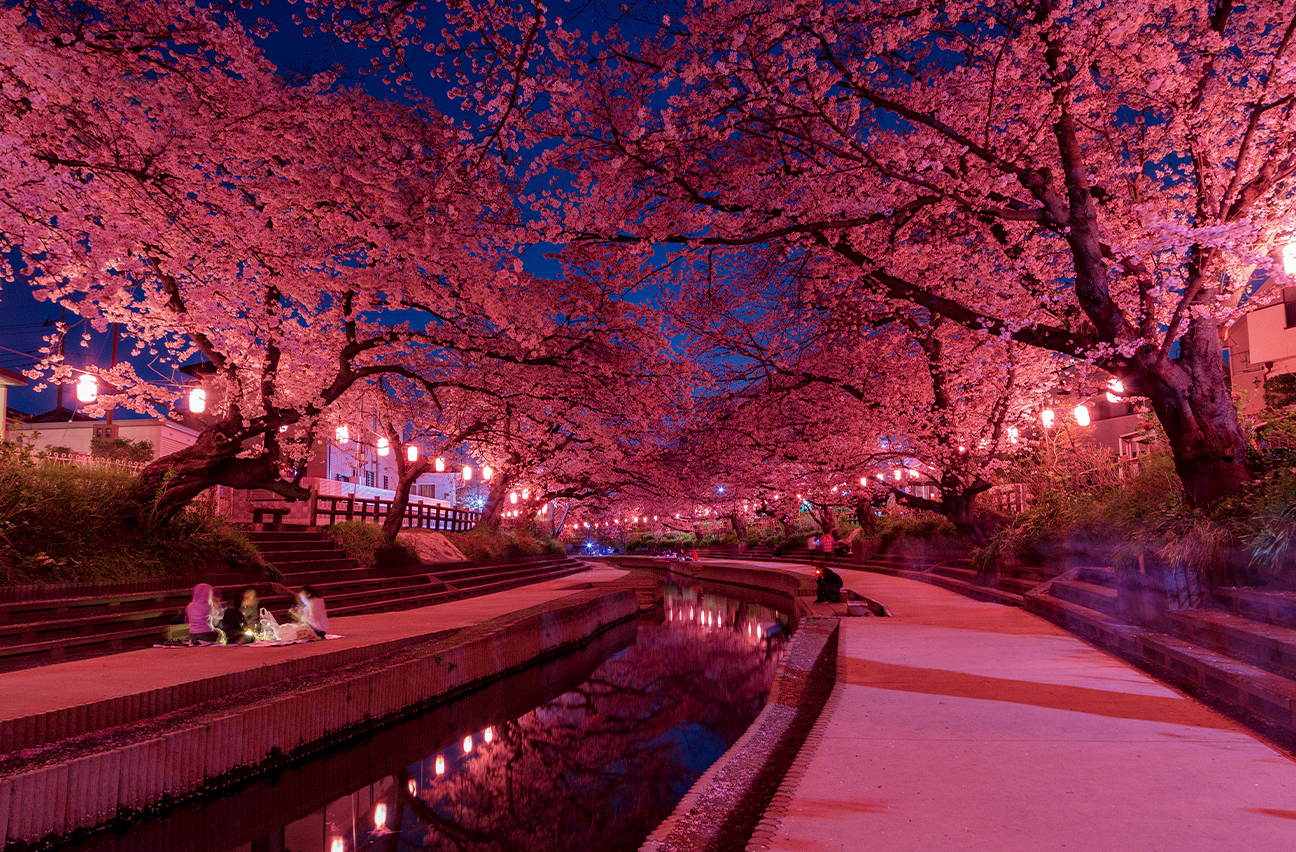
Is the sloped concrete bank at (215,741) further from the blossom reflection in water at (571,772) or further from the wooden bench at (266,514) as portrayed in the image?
the wooden bench at (266,514)

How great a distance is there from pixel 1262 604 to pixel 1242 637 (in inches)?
27.7

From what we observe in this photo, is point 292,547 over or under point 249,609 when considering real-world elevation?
over

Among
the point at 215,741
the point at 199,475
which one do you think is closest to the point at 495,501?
the point at 199,475

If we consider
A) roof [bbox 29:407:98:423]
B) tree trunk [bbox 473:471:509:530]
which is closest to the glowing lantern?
tree trunk [bbox 473:471:509:530]

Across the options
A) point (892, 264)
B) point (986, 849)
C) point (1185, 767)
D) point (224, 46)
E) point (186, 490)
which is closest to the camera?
point (986, 849)

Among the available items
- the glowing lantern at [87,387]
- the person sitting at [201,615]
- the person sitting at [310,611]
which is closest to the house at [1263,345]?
the person sitting at [310,611]

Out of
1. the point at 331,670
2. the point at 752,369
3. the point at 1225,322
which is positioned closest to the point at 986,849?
the point at 331,670

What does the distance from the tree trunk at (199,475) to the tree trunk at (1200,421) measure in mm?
13366

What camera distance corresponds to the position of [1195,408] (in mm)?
8695

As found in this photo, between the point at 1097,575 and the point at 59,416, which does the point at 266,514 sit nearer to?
the point at 1097,575

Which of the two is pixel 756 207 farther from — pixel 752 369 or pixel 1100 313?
pixel 752 369

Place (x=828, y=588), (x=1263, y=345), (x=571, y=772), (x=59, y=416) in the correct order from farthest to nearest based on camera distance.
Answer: (x=59, y=416), (x=1263, y=345), (x=828, y=588), (x=571, y=772)

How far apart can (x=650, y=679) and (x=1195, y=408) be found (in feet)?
31.1

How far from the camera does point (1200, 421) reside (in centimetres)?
861
